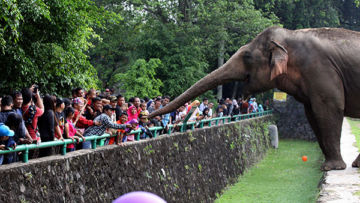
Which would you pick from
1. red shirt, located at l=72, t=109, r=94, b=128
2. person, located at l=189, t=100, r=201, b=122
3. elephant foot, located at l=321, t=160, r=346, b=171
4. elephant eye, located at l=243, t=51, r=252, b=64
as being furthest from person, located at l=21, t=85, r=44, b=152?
elephant foot, located at l=321, t=160, r=346, b=171

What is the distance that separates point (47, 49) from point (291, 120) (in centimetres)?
2170

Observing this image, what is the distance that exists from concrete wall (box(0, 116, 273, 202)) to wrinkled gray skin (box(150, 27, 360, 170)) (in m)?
1.96

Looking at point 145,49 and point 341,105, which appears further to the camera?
point 145,49

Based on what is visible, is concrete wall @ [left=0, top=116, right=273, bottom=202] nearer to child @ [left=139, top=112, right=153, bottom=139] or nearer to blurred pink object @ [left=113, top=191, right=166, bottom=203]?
child @ [left=139, top=112, right=153, bottom=139]

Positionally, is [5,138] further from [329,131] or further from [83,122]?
[329,131]

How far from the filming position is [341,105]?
7.66 metres

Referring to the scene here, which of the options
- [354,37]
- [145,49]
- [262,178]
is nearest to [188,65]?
[145,49]

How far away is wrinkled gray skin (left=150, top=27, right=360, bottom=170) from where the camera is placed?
7.55 meters

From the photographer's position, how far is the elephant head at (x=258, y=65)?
7398mm

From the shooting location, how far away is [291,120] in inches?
1184

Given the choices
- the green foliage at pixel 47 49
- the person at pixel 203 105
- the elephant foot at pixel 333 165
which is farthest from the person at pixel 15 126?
the person at pixel 203 105

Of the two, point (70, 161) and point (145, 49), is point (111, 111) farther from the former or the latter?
point (145, 49)

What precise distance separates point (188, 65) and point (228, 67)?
53.2ft

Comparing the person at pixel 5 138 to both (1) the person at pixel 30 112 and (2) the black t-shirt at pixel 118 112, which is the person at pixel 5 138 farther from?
(2) the black t-shirt at pixel 118 112
